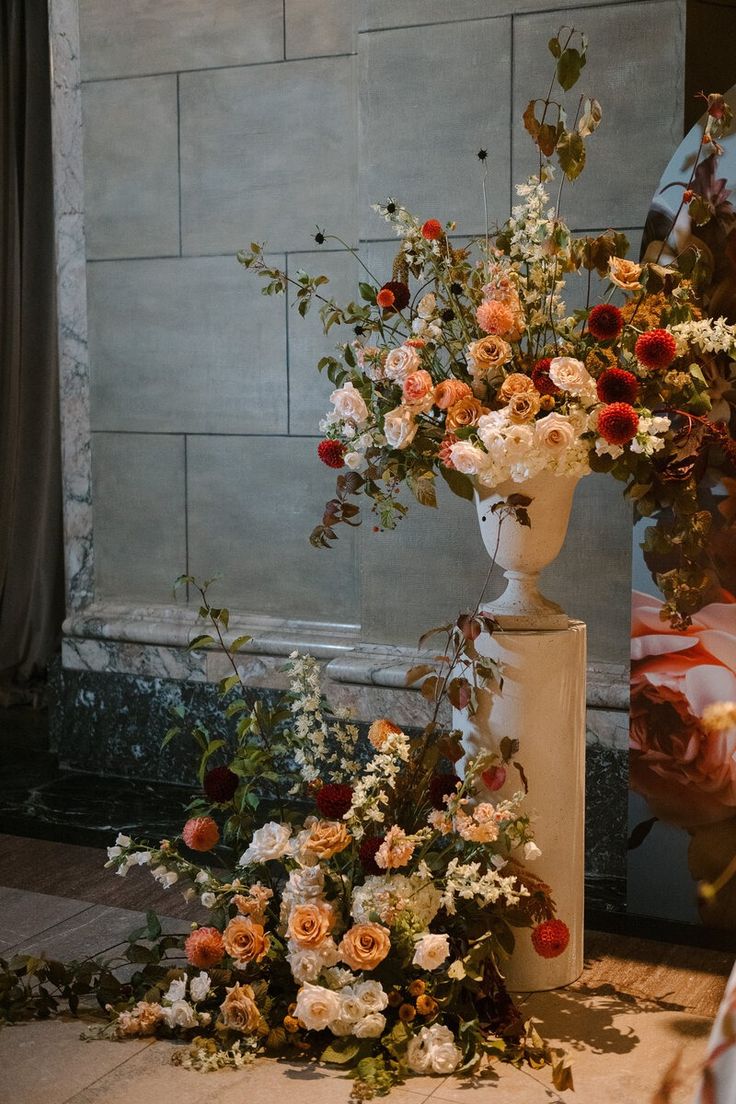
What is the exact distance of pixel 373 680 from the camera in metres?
4.29

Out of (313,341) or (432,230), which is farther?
(313,341)

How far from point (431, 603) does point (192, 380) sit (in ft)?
4.11

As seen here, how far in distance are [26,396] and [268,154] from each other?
1960 millimetres

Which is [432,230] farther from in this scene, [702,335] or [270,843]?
[270,843]

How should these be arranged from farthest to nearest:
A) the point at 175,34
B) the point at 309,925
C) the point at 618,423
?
the point at 175,34 → the point at 309,925 → the point at 618,423

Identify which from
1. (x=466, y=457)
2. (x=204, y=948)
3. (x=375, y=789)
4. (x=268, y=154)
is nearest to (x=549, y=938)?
(x=375, y=789)

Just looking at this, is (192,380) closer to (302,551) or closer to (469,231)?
(302,551)

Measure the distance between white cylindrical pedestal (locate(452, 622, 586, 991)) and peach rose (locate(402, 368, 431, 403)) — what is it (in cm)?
59

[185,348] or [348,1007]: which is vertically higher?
[185,348]

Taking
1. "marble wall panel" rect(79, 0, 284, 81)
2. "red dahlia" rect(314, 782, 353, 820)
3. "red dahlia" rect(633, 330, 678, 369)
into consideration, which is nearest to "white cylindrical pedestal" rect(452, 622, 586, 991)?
"red dahlia" rect(314, 782, 353, 820)

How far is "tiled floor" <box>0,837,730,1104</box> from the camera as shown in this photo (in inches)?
105

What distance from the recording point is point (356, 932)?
2754 millimetres

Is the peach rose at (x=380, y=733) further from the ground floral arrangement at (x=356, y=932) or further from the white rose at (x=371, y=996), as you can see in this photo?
the white rose at (x=371, y=996)

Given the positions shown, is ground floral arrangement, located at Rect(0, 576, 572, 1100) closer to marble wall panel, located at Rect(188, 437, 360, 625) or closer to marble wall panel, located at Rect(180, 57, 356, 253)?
marble wall panel, located at Rect(188, 437, 360, 625)
